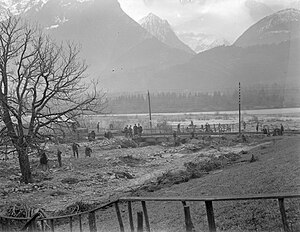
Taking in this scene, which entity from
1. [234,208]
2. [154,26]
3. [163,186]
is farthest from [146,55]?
[234,208]

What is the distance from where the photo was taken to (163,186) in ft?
60.1

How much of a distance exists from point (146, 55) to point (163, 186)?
164304 mm

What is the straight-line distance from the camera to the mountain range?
121 metres

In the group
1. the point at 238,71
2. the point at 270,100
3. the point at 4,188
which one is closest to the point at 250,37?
the point at 238,71

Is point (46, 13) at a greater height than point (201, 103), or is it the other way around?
point (46, 13)

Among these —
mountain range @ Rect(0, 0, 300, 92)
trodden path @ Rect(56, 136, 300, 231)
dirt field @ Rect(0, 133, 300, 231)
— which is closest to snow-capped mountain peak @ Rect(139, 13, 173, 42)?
mountain range @ Rect(0, 0, 300, 92)

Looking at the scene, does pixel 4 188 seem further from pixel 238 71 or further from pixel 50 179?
pixel 238 71

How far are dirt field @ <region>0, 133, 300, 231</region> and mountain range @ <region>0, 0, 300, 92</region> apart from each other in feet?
255

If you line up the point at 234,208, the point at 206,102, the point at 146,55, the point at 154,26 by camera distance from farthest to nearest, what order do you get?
the point at 154,26
the point at 146,55
the point at 206,102
the point at 234,208

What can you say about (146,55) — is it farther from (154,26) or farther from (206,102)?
(206,102)

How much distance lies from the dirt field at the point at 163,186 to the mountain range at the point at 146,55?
255 feet

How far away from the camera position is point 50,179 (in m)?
22.8

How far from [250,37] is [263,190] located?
104671mm

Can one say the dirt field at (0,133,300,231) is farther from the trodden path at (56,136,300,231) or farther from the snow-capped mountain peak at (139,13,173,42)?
the snow-capped mountain peak at (139,13,173,42)
